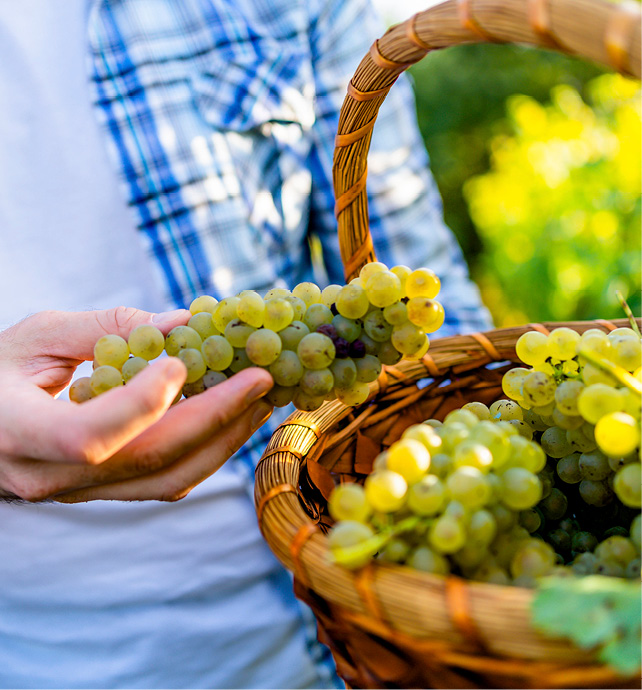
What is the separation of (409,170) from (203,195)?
430mm

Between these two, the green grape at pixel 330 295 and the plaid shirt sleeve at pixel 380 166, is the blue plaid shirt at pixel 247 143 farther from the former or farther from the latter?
the green grape at pixel 330 295

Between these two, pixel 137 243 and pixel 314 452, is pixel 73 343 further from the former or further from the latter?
pixel 137 243

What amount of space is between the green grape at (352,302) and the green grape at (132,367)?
197 millimetres

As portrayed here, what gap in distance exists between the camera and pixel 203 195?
1.00 m

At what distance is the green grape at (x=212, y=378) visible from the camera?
1.87 ft

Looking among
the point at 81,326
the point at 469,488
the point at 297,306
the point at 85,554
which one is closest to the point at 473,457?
the point at 469,488

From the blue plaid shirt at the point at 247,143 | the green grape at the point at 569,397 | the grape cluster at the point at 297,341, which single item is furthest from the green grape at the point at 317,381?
the blue plaid shirt at the point at 247,143

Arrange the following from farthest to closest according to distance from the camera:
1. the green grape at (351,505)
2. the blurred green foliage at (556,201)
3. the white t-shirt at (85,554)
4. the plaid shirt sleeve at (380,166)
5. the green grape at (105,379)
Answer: the blurred green foliage at (556,201), the plaid shirt sleeve at (380,166), the white t-shirt at (85,554), the green grape at (105,379), the green grape at (351,505)

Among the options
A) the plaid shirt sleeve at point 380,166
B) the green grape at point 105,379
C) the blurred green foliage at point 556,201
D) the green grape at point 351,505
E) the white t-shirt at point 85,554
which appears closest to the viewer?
the green grape at point 351,505

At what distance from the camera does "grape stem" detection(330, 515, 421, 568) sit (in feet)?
1.36

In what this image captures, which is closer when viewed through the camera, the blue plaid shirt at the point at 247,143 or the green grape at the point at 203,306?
the green grape at the point at 203,306

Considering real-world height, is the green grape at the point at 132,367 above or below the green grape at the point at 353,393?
above

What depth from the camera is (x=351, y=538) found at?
0.43m

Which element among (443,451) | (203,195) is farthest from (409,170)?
(443,451)
